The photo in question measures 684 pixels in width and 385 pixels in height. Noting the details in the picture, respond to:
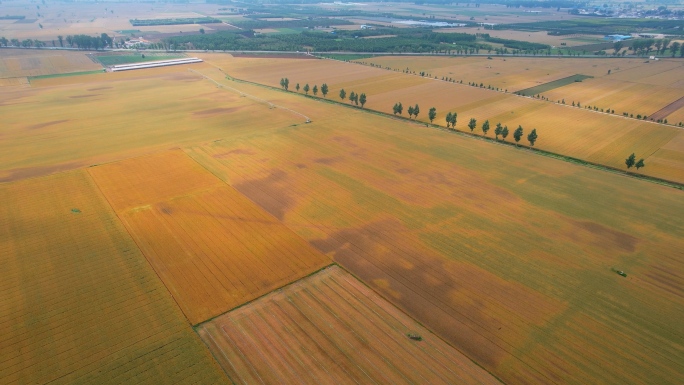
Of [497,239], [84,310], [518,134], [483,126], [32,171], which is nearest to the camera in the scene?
[84,310]

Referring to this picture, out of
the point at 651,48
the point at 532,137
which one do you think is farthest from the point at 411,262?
the point at 651,48

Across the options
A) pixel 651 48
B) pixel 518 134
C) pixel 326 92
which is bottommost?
pixel 518 134

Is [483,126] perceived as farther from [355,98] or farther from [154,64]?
[154,64]

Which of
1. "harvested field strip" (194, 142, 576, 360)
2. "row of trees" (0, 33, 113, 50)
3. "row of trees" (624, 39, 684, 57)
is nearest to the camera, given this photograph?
"harvested field strip" (194, 142, 576, 360)

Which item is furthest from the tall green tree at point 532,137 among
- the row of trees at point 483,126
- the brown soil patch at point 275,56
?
the brown soil patch at point 275,56

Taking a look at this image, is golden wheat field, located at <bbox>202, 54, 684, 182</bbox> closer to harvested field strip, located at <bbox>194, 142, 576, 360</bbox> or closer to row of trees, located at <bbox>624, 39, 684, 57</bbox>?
row of trees, located at <bbox>624, 39, 684, 57</bbox>

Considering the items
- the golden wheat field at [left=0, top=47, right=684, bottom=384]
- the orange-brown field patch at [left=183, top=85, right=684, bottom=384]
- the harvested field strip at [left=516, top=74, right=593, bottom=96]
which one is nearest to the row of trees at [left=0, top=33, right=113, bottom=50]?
the golden wheat field at [left=0, top=47, right=684, bottom=384]

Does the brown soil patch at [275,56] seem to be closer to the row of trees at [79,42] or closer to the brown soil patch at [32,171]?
the row of trees at [79,42]
